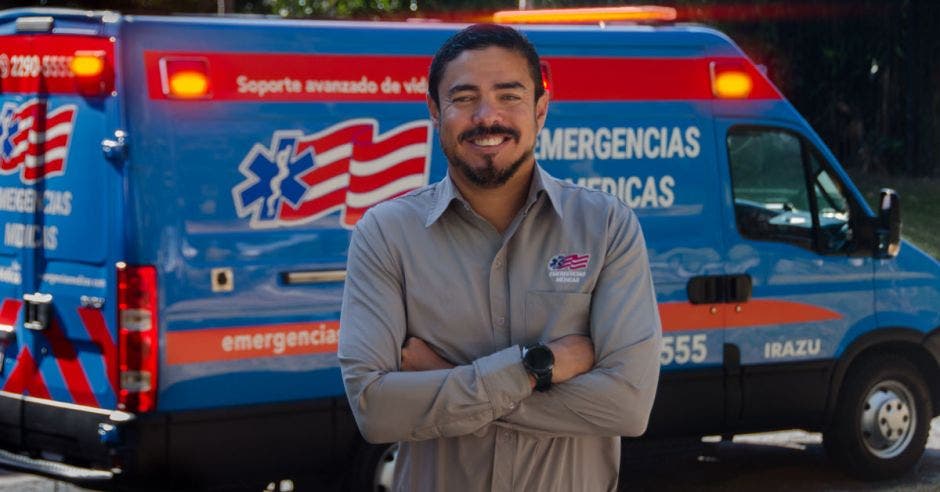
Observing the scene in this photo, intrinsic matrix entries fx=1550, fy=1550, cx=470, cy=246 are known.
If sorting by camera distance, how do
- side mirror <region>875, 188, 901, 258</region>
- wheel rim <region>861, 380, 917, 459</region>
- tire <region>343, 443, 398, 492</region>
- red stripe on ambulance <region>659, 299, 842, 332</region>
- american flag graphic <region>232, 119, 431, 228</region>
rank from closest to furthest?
american flag graphic <region>232, 119, 431, 228</region> → tire <region>343, 443, 398, 492</region> → red stripe on ambulance <region>659, 299, 842, 332</region> → side mirror <region>875, 188, 901, 258</region> → wheel rim <region>861, 380, 917, 459</region>

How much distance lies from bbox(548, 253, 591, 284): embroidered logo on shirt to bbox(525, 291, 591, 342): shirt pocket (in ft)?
0.10

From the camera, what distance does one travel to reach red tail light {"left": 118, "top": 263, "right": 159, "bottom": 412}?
5.98 meters

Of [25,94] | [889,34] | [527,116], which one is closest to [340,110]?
[25,94]

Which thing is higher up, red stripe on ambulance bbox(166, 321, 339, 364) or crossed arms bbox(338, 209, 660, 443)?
crossed arms bbox(338, 209, 660, 443)

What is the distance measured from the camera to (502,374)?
114 inches

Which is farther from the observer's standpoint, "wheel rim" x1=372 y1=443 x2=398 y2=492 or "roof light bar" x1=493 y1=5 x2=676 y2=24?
"roof light bar" x1=493 y1=5 x2=676 y2=24

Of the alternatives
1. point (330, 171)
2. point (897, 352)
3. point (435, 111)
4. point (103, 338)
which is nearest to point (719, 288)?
point (897, 352)

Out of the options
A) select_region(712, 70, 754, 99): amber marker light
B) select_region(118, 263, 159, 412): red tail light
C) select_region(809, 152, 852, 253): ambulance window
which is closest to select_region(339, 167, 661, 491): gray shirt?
select_region(118, 263, 159, 412): red tail light

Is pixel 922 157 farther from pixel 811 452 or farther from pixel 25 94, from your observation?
pixel 25 94

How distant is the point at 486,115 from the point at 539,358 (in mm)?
471

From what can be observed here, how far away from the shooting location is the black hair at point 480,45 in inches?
118

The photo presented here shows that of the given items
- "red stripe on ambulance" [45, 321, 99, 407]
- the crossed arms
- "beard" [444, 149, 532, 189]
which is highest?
"beard" [444, 149, 532, 189]

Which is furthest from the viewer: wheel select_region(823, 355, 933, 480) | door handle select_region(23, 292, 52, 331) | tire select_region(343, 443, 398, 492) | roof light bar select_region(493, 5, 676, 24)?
wheel select_region(823, 355, 933, 480)

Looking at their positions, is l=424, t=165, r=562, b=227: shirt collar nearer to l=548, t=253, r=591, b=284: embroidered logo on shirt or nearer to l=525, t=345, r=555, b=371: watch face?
l=548, t=253, r=591, b=284: embroidered logo on shirt
